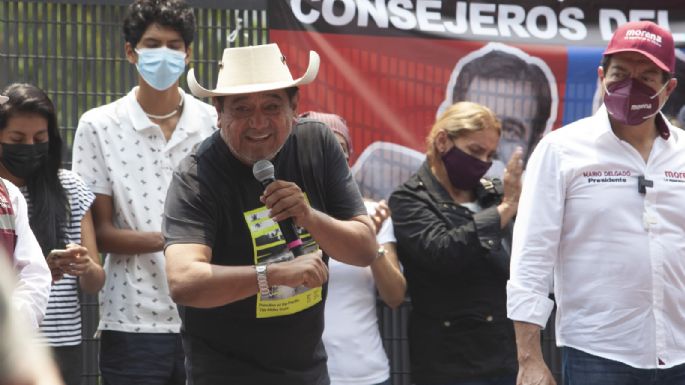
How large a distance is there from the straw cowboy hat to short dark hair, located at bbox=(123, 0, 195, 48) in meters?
1.66

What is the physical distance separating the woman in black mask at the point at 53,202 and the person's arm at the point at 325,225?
4.86 ft

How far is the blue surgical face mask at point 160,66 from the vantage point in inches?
262

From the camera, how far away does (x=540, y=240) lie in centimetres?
533

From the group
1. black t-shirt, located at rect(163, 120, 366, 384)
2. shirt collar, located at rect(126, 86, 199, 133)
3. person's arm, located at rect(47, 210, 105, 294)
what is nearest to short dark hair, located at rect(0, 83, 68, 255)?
person's arm, located at rect(47, 210, 105, 294)

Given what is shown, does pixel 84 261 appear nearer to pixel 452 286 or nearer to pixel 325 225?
pixel 325 225

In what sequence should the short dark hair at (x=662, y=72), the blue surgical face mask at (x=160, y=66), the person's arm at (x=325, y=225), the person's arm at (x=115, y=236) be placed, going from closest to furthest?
the person's arm at (x=325, y=225), the short dark hair at (x=662, y=72), the person's arm at (x=115, y=236), the blue surgical face mask at (x=160, y=66)

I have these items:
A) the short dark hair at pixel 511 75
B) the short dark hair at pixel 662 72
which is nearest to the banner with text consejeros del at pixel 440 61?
the short dark hair at pixel 511 75

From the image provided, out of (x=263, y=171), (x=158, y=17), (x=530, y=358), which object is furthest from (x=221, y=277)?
(x=158, y=17)

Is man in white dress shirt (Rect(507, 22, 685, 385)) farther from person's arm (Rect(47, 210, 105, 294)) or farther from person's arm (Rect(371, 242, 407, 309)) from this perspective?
person's arm (Rect(47, 210, 105, 294))

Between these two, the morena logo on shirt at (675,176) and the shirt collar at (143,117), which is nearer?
the morena logo on shirt at (675,176)

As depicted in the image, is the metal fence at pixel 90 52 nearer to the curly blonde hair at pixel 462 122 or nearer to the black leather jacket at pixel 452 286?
the black leather jacket at pixel 452 286

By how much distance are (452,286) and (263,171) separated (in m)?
2.22

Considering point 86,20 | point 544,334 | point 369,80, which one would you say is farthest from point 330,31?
point 544,334

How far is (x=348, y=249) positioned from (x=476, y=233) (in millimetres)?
1675
